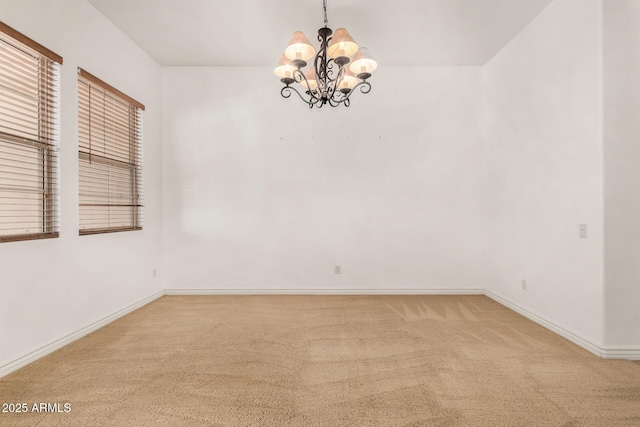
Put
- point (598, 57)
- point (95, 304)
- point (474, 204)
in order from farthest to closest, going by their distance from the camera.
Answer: point (474, 204), point (95, 304), point (598, 57)

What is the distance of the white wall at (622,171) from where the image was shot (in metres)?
2.35

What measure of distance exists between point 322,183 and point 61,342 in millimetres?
3117

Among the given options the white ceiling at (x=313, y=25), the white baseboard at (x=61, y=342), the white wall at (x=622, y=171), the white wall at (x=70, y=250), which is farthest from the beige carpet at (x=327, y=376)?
the white ceiling at (x=313, y=25)

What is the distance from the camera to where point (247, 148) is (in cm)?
422

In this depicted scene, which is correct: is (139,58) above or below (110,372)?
above

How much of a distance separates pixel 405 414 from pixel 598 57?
2967 millimetres

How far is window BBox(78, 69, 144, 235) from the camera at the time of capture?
2.88 meters

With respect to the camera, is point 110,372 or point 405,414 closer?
point 405,414

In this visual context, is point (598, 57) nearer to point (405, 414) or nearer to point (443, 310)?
point (443, 310)

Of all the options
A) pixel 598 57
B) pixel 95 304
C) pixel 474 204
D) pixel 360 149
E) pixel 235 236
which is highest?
pixel 598 57

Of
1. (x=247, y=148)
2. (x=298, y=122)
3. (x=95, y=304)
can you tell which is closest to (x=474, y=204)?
(x=298, y=122)

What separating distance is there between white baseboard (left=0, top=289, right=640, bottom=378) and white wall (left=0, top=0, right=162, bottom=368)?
5cm

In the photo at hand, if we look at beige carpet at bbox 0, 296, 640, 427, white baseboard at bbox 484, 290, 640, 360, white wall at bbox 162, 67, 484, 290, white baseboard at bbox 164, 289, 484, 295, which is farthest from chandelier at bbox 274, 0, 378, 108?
white baseboard at bbox 484, 290, 640, 360

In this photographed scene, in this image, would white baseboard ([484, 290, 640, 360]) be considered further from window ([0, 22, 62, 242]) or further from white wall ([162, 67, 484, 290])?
window ([0, 22, 62, 242])
